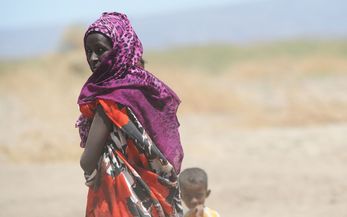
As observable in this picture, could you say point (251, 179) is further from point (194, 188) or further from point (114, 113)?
point (114, 113)

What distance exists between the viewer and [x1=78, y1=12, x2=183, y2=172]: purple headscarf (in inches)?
106

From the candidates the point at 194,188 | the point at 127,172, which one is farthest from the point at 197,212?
the point at 127,172

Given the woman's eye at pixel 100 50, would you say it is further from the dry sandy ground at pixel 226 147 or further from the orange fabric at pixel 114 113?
the dry sandy ground at pixel 226 147

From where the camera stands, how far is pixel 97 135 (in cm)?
272

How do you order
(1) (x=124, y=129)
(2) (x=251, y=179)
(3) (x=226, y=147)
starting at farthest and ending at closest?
(3) (x=226, y=147) < (2) (x=251, y=179) < (1) (x=124, y=129)

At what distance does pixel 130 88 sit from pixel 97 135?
0.24 meters

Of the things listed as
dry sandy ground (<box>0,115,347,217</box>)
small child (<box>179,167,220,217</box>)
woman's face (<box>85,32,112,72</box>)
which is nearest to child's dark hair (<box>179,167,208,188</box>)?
small child (<box>179,167,220,217</box>)

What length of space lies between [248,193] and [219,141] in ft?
16.7

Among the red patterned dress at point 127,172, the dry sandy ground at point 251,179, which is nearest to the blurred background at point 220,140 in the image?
the dry sandy ground at point 251,179

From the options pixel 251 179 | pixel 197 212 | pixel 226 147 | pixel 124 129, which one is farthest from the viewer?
pixel 226 147

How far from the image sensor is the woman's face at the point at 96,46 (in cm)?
272

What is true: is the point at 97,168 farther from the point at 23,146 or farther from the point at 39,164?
the point at 23,146

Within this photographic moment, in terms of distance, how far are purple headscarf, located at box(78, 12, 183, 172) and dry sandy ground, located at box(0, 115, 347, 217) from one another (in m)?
3.28

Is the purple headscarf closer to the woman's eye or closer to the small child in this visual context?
the woman's eye
